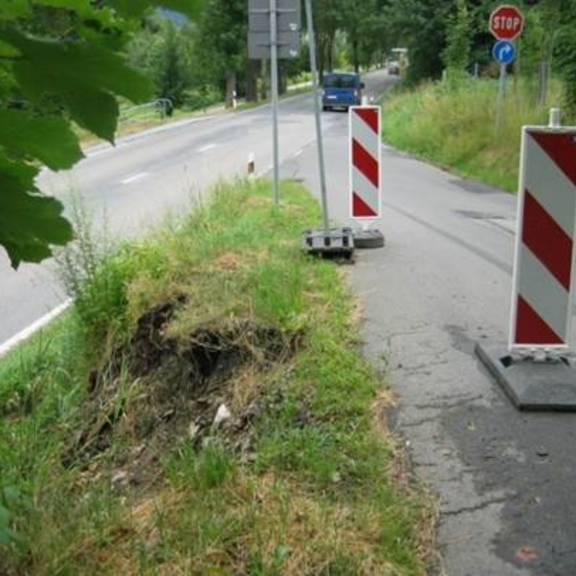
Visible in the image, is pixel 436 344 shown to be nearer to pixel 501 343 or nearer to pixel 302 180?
pixel 501 343

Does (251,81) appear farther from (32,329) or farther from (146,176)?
(32,329)

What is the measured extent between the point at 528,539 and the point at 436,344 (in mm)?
2508

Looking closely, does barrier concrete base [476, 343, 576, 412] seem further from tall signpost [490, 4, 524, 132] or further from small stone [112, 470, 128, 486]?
tall signpost [490, 4, 524, 132]

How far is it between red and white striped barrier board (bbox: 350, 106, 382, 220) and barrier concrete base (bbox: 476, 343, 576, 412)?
413cm

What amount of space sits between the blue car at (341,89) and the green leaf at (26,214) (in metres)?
47.1

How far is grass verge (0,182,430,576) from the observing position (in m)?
2.93

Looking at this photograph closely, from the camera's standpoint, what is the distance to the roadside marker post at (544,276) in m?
4.55

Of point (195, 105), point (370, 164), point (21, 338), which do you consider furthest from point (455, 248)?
point (195, 105)

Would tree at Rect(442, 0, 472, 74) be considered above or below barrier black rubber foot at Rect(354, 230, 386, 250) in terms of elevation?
above

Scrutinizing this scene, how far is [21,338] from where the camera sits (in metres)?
7.84

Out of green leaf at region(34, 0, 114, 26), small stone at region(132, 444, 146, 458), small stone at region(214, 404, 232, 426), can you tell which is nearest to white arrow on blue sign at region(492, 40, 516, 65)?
small stone at region(214, 404, 232, 426)

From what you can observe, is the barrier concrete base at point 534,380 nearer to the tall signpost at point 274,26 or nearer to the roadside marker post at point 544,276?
the roadside marker post at point 544,276

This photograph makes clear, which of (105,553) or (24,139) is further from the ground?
(24,139)

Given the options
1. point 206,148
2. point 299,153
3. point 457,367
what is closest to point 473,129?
point 299,153
